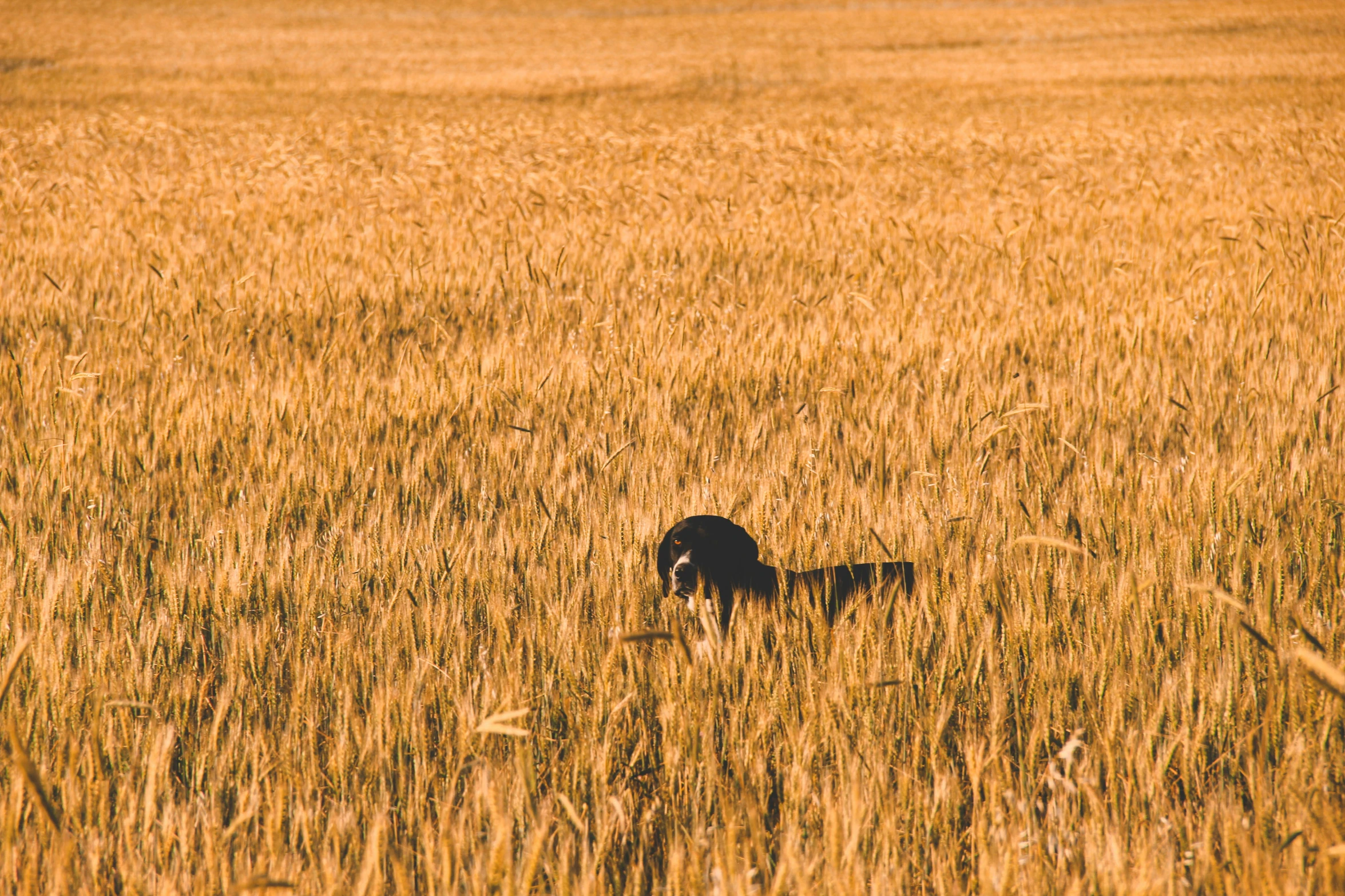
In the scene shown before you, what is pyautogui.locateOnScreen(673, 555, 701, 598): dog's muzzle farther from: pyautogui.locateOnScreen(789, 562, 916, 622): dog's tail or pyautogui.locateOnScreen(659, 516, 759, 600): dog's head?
pyautogui.locateOnScreen(789, 562, 916, 622): dog's tail

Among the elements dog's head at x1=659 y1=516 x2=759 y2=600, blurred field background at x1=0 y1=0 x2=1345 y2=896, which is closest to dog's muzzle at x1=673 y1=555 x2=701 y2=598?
dog's head at x1=659 y1=516 x2=759 y2=600

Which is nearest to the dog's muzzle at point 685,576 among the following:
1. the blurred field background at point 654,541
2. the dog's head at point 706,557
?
the dog's head at point 706,557

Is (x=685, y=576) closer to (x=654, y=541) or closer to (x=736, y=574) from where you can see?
(x=736, y=574)

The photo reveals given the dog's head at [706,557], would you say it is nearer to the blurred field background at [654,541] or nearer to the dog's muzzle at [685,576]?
the dog's muzzle at [685,576]

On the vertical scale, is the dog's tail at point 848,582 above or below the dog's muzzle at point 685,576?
below

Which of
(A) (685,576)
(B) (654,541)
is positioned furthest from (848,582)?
(B) (654,541)

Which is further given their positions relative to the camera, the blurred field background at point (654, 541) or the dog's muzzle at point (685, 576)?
the dog's muzzle at point (685, 576)

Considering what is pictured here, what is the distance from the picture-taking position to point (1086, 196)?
777 cm

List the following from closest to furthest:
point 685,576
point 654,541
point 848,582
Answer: point 685,576
point 848,582
point 654,541

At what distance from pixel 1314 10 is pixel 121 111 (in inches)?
1491

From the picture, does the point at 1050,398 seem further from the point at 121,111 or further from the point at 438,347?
the point at 121,111

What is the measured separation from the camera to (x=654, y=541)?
2.33 meters

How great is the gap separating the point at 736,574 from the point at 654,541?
0.39 meters

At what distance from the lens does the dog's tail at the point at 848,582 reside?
1.88 m
